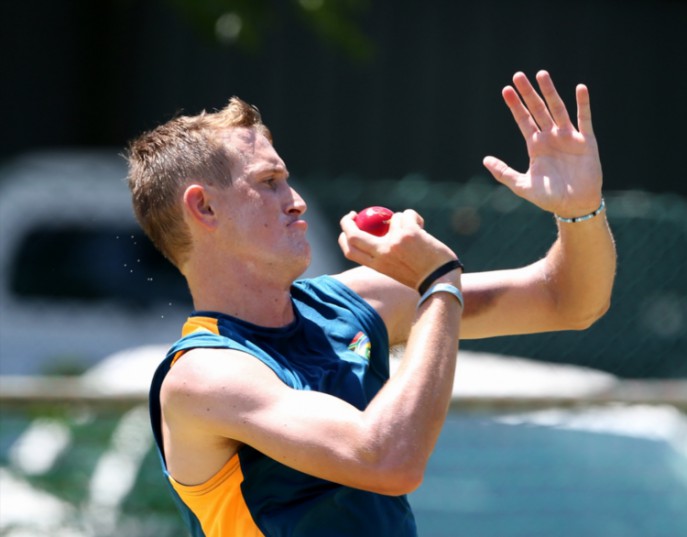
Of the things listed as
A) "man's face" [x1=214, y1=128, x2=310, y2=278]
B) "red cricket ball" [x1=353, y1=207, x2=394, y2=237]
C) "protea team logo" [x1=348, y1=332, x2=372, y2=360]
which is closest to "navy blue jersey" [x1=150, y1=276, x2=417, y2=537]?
"protea team logo" [x1=348, y1=332, x2=372, y2=360]

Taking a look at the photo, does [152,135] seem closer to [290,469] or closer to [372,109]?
[290,469]

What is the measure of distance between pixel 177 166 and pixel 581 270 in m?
0.97

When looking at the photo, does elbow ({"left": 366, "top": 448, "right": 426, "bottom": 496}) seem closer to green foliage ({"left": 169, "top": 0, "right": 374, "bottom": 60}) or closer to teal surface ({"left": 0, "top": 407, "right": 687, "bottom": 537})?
teal surface ({"left": 0, "top": 407, "right": 687, "bottom": 537})

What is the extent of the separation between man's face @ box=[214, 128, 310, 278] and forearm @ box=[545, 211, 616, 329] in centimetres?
65

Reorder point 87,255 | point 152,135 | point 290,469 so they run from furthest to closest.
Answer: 1. point 87,255
2. point 152,135
3. point 290,469

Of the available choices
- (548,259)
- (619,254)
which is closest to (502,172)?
(548,259)

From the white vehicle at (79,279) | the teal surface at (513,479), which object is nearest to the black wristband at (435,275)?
the teal surface at (513,479)

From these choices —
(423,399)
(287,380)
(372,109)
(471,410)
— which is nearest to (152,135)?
(287,380)

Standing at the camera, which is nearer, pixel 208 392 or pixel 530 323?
pixel 208 392

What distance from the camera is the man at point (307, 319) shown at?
227 centimetres

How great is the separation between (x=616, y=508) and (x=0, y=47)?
755 centimetres

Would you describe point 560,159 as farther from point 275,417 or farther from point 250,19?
point 250,19

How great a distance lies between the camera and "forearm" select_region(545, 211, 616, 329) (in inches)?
110

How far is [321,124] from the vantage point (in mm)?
11078
